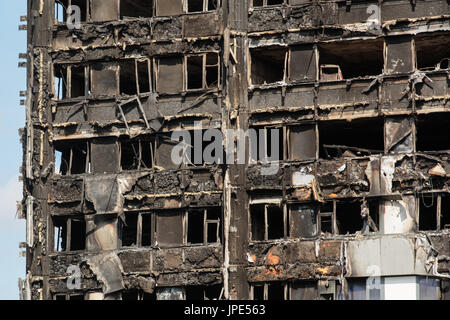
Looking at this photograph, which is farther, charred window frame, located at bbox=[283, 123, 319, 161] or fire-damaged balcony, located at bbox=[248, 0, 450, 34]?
charred window frame, located at bbox=[283, 123, 319, 161]

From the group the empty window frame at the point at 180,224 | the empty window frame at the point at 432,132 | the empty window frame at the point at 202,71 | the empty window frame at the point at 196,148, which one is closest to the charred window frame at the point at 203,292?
the empty window frame at the point at 180,224

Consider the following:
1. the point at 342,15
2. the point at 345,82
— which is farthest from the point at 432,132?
the point at 342,15

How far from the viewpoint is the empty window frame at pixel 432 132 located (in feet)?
185

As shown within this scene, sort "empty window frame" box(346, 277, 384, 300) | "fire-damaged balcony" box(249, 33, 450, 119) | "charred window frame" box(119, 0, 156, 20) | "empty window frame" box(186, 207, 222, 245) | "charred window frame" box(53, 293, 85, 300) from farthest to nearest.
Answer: "charred window frame" box(119, 0, 156, 20) < "charred window frame" box(53, 293, 85, 300) < "empty window frame" box(186, 207, 222, 245) < "fire-damaged balcony" box(249, 33, 450, 119) < "empty window frame" box(346, 277, 384, 300)

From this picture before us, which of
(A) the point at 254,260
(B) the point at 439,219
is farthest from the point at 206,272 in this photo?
(B) the point at 439,219

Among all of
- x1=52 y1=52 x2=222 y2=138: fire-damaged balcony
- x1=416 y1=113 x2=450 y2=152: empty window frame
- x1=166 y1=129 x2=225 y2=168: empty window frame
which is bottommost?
x1=166 y1=129 x2=225 y2=168: empty window frame

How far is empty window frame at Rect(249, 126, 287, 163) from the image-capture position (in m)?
57.9

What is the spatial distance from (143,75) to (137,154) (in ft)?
12.0

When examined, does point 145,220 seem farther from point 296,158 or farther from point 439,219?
point 439,219

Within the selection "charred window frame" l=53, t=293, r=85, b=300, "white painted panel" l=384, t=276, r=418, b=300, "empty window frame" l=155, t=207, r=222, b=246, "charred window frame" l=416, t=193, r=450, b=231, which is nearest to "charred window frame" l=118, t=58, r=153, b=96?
"empty window frame" l=155, t=207, r=222, b=246

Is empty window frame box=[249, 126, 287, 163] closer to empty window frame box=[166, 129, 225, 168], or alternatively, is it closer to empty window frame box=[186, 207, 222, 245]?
empty window frame box=[166, 129, 225, 168]

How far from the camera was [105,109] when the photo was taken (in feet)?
195

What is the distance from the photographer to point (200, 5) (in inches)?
2421

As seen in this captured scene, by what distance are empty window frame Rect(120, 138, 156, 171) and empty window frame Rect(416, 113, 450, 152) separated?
458 inches
